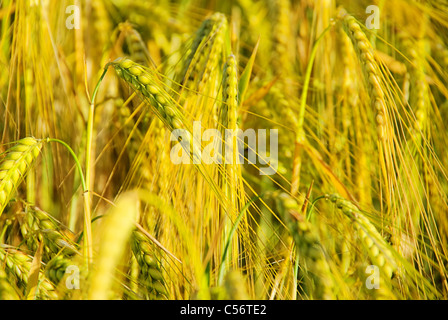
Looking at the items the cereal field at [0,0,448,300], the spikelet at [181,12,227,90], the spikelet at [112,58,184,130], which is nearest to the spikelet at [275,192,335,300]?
the cereal field at [0,0,448,300]

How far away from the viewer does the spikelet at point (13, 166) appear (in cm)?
48

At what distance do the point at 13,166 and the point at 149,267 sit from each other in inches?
8.0

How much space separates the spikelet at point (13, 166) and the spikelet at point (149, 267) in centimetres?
16

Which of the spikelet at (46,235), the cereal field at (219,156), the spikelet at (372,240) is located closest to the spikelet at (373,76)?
the cereal field at (219,156)

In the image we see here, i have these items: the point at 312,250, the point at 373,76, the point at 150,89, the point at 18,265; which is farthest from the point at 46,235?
the point at 373,76

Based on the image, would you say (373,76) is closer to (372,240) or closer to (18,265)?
(372,240)

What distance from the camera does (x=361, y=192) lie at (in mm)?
696

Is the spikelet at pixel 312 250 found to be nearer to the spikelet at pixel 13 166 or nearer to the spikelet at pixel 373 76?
the spikelet at pixel 373 76

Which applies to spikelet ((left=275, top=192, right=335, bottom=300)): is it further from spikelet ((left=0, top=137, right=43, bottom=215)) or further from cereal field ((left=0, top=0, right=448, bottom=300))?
spikelet ((left=0, top=137, right=43, bottom=215))

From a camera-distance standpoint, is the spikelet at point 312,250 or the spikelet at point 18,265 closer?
the spikelet at point 312,250

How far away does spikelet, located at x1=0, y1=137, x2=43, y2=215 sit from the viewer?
1.59 feet
